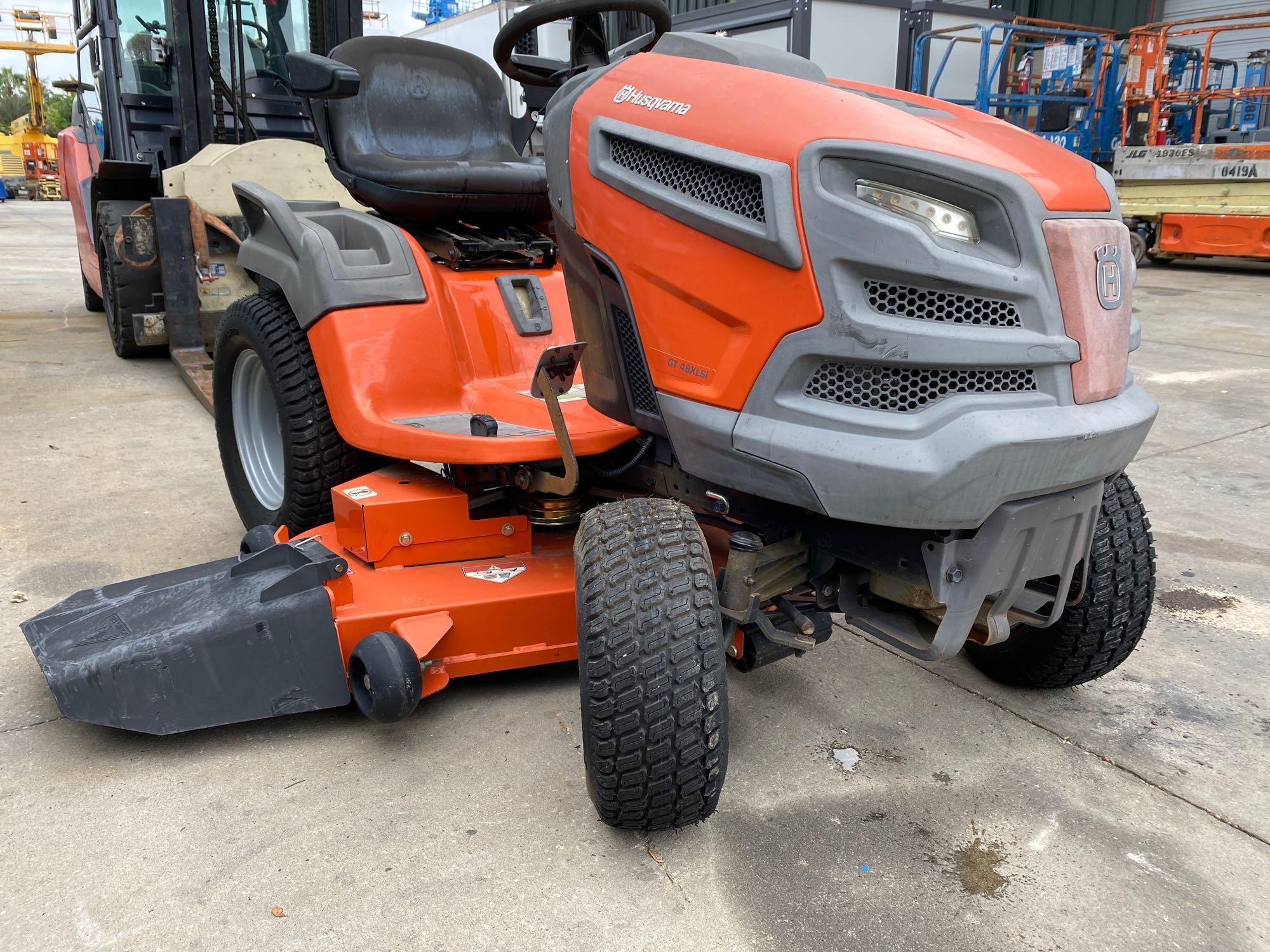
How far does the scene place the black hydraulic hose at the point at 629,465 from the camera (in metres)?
2.28

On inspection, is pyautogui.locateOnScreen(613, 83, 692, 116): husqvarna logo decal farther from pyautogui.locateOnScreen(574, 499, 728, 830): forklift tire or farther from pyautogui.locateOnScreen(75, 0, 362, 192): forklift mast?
pyautogui.locateOnScreen(75, 0, 362, 192): forklift mast

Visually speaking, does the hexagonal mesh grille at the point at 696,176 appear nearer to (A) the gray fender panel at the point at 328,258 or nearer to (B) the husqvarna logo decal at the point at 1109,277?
(B) the husqvarna logo decal at the point at 1109,277

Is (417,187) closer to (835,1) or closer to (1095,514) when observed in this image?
(1095,514)

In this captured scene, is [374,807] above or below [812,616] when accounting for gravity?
below

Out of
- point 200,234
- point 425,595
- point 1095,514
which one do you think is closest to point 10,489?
point 200,234

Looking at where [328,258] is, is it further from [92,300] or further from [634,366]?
[92,300]

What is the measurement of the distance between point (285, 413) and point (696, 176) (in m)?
1.53

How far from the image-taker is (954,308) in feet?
5.64

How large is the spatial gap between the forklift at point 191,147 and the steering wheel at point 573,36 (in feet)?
8.99

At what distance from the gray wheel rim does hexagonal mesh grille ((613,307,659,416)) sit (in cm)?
167

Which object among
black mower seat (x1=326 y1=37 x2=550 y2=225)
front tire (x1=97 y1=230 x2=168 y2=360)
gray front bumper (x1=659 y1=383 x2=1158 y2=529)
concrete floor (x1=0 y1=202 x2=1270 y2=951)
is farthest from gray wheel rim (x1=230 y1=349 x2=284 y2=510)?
front tire (x1=97 y1=230 x2=168 y2=360)

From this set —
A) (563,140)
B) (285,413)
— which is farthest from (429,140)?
(563,140)

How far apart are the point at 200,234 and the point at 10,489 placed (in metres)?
2.01

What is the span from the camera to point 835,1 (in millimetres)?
12625
